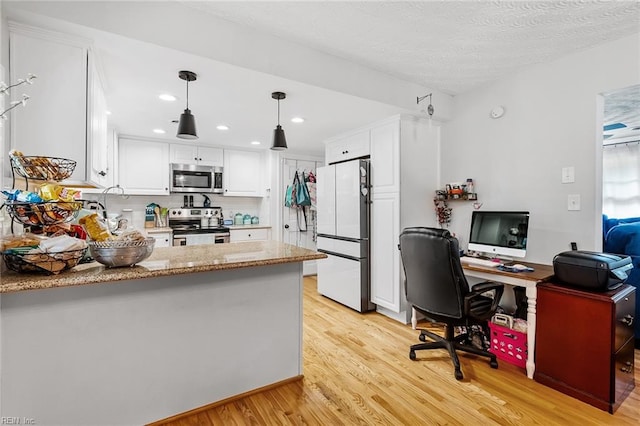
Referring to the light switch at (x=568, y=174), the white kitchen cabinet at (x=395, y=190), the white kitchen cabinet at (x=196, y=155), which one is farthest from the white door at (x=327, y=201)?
the light switch at (x=568, y=174)

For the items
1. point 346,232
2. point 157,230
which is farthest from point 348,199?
point 157,230

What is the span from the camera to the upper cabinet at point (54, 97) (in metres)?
1.58

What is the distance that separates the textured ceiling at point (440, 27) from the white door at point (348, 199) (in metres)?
1.20

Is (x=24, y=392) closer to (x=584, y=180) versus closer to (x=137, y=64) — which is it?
(x=137, y=64)

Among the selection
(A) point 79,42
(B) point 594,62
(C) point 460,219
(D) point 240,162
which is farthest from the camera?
(D) point 240,162

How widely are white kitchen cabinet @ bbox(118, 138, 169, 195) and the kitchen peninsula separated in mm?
2664

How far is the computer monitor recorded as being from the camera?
236 centimetres

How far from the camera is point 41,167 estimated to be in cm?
143

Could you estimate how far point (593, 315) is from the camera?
181 cm

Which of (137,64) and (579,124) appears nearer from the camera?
(137,64)

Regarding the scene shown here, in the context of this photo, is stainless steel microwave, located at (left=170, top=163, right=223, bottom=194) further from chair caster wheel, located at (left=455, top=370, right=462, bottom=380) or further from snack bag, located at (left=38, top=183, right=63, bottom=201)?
chair caster wheel, located at (left=455, top=370, right=462, bottom=380)

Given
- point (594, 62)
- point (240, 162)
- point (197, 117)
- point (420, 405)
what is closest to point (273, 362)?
point (420, 405)

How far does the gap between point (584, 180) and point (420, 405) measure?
2070mm

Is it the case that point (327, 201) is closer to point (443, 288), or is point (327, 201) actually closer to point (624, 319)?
point (443, 288)
